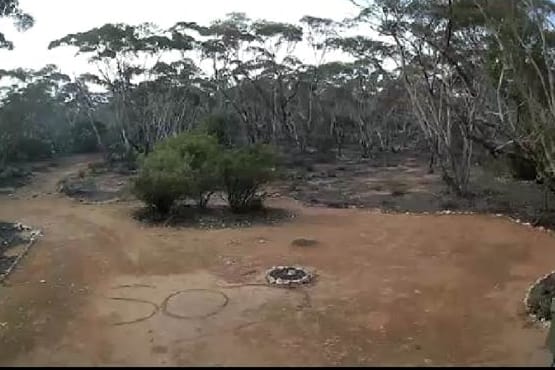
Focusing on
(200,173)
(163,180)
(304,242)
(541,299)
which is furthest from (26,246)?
(541,299)

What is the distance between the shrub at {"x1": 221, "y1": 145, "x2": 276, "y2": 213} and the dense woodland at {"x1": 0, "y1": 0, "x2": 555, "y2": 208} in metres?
0.17

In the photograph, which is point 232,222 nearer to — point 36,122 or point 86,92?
point 86,92

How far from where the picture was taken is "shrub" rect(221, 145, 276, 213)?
56.0 ft

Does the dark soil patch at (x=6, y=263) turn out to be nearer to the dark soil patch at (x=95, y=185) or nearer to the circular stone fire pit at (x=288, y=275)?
the circular stone fire pit at (x=288, y=275)

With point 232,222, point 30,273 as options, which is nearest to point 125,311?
point 30,273

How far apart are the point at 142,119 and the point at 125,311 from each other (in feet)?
82.6

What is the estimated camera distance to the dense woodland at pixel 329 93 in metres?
14.8

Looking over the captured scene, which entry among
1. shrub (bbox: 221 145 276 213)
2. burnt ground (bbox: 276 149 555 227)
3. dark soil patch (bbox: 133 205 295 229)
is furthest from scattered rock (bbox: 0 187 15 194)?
shrub (bbox: 221 145 276 213)

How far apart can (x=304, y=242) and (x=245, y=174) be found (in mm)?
4097

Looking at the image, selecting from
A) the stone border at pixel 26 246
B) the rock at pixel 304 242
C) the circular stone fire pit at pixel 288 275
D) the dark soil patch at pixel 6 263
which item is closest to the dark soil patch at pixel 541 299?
the circular stone fire pit at pixel 288 275

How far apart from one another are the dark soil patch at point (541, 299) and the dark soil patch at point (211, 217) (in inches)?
310

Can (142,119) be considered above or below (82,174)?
above

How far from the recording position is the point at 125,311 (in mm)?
8867

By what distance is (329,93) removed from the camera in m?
39.8
